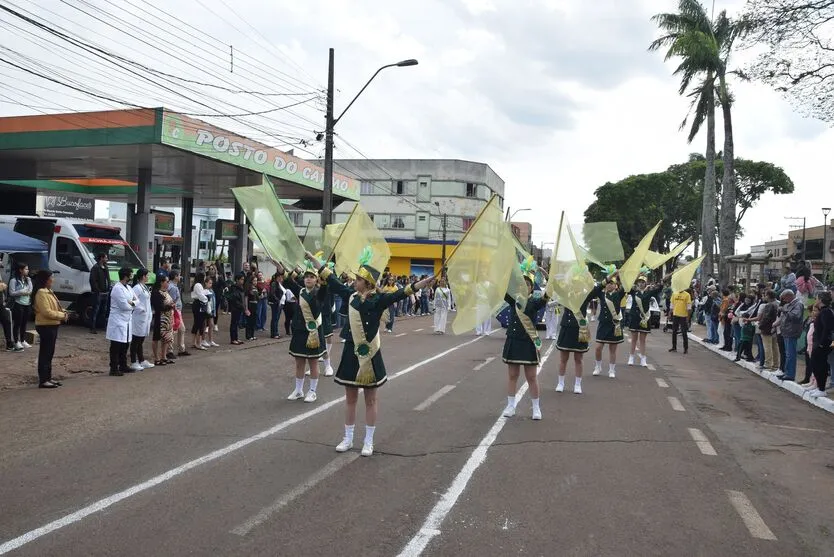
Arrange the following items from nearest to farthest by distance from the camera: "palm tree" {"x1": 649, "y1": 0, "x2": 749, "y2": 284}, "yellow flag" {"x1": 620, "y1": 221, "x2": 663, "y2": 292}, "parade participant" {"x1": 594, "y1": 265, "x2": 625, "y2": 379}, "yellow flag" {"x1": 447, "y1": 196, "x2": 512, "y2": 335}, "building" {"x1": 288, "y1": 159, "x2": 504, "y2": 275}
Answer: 1. "yellow flag" {"x1": 447, "y1": 196, "x2": 512, "y2": 335}
2. "yellow flag" {"x1": 620, "y1": 221, "x2": 663, "y2": 292}
3. "parade participant" {"x1": 594, "y1": 265, "x2": 625, "y2": 379}
4. "palm tree" {"x1": 649, "y1": 0, "x2": 749, "y2": 284}
5. "building" {"x1": 288, "y1": 159, "x2": 504, "y2": 275}

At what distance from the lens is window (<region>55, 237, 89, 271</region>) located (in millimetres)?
16859

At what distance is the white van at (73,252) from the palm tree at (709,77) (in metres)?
24.1

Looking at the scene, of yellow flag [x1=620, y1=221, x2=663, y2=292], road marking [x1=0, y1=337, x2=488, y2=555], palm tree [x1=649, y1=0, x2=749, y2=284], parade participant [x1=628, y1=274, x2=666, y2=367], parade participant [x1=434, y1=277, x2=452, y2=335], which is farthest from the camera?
palm tree [x1=649, y1=0, x2=749, y2=284]

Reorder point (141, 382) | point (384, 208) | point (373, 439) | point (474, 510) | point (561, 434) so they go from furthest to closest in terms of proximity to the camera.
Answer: point (384, 208) < point (141, 382) < point (561, 434) < point (373, 439) < point (474, 510)

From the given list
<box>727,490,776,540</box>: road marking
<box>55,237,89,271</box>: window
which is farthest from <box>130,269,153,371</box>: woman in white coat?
<box>727,490,776,540</box>: road marking

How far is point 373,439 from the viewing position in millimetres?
7074

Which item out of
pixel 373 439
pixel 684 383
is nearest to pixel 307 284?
pixel 373 439

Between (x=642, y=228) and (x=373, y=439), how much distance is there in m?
51.0

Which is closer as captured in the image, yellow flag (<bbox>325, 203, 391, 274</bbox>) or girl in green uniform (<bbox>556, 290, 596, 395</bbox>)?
yellow flag (<bbox>325, 203, 391, 274</bbox>)

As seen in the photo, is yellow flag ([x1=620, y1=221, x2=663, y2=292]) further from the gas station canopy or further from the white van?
the white van

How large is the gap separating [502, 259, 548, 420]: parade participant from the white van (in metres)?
11.6

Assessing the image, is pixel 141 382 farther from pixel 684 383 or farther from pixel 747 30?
pixel 747 30

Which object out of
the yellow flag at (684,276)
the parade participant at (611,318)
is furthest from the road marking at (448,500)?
the yellow flag at (684,276)

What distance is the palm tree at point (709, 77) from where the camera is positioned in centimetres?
2847
